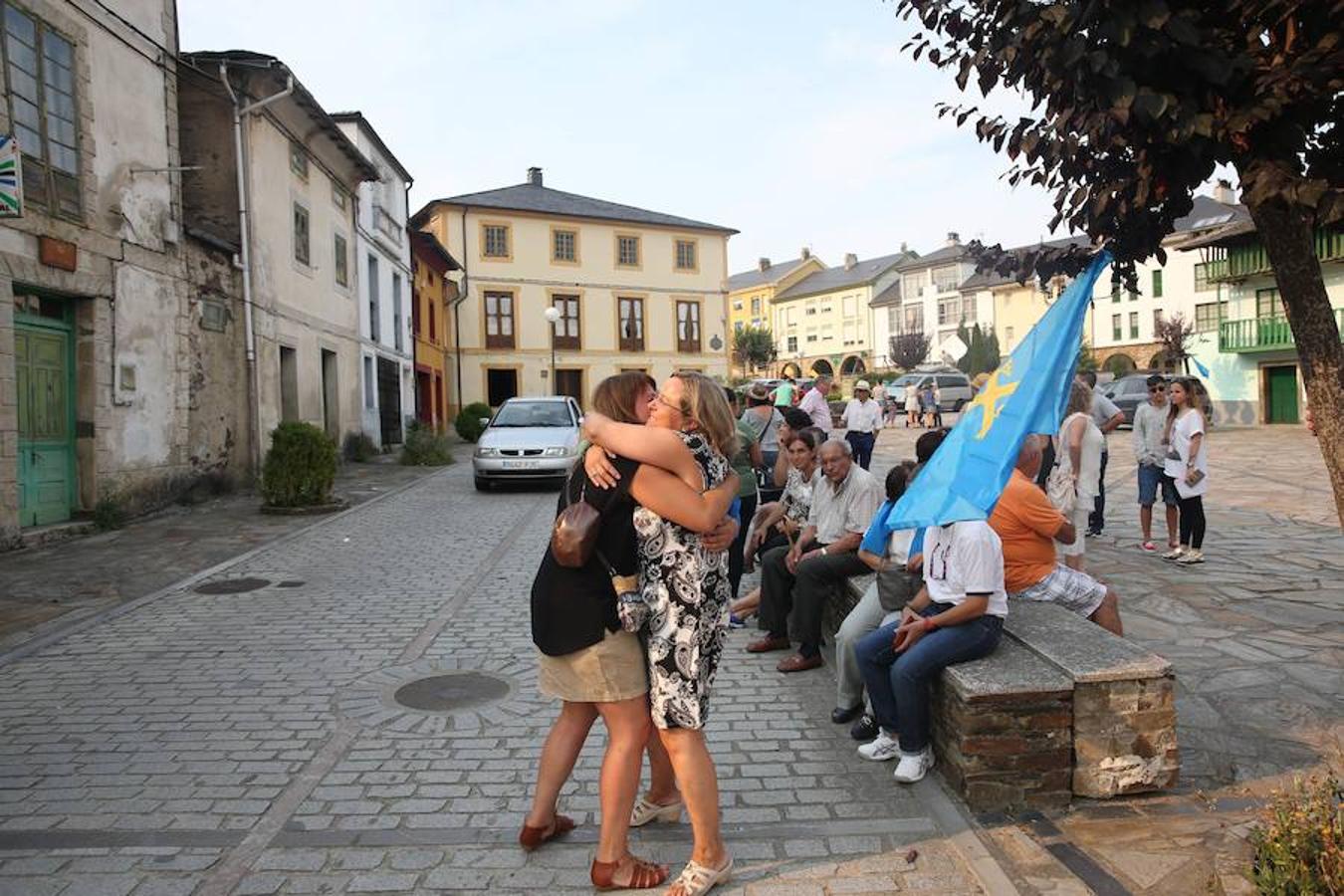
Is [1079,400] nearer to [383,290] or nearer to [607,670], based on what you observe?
[607,670]

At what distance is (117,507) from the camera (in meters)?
11.5

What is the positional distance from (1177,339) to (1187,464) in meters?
35.7

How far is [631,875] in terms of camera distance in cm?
315

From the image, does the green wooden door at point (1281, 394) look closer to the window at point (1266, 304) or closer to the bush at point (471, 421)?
the window at point (1266, 304)

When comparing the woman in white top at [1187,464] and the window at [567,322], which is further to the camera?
the window at [567,322]

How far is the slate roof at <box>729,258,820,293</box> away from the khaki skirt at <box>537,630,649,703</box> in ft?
276

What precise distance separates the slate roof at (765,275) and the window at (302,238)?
69701 mm

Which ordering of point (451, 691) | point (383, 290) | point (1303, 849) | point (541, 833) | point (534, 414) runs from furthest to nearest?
point (383, 290), point (534, 414), point (451, 691), point (541, 833), point (1303, 849)

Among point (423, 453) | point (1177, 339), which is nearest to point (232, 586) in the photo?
point (423, 453)

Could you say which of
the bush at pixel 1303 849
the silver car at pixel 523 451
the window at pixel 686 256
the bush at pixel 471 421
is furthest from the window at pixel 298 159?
the window at pixel 686 256

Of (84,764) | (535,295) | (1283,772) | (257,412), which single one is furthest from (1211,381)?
(84,764)

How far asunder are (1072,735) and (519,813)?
2295 mm

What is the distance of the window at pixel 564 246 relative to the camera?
42062 mm

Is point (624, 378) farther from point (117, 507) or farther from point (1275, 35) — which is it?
point (117, 507)
